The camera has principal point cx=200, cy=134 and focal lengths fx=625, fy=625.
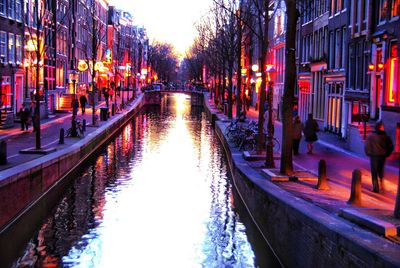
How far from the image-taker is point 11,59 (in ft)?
137

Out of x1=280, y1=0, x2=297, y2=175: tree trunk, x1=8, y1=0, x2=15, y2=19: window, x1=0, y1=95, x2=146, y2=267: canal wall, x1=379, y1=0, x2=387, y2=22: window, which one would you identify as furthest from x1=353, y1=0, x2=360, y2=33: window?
x1=8, y1=0, x2=15, y2=19: window

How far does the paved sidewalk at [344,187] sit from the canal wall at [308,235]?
56 centimetres

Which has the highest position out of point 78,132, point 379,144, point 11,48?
point 11,48

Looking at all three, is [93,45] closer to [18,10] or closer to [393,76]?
[18,10]

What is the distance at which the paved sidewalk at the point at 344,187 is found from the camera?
1165 centimetres

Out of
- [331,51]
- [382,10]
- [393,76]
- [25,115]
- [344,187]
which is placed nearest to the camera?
[344,187]

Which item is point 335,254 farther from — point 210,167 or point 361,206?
point 210,167

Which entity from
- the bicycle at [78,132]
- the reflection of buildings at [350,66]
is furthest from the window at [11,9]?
the reflection of buildings at [350,66]

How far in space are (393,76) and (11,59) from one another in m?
26.3

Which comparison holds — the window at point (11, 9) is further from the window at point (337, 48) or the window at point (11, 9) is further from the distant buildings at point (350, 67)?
the window at point (337, 48)

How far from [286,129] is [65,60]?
161 feet

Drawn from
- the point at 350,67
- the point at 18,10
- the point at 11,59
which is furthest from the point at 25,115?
the point at 350,67

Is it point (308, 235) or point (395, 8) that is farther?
point (395, 8)

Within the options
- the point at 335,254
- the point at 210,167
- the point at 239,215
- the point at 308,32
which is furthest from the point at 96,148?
the point at 335,254
